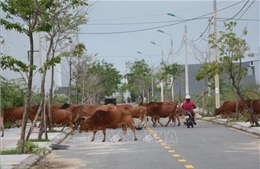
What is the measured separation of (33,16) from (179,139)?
7.58m

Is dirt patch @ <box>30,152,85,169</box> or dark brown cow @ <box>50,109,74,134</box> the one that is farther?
dark brown cow @ <box>50,109,74,134</box>

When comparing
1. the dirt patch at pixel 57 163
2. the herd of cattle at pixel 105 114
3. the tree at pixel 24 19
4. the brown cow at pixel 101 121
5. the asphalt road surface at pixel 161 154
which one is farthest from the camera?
the herd of cattle at pixel 105 114

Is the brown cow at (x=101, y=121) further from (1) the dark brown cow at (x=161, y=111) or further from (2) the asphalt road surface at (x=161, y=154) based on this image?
(1) the dark brown cow at (x=161, y=111)

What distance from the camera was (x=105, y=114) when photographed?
1919 centimetres

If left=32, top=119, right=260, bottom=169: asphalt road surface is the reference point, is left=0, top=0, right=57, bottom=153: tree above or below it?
above

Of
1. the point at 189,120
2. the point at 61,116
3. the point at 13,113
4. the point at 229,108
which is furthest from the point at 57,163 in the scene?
the point at 229,108

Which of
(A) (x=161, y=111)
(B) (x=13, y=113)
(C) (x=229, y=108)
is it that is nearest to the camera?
(B) (x=13, y=113)

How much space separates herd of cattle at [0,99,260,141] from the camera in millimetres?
19125

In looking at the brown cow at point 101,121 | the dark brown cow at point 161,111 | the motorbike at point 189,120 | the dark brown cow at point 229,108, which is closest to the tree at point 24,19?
the brown cow at point 101,121

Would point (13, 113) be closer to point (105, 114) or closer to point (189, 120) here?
point (189, 120)

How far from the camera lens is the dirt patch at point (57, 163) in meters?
12.8

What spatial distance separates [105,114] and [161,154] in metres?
5.02

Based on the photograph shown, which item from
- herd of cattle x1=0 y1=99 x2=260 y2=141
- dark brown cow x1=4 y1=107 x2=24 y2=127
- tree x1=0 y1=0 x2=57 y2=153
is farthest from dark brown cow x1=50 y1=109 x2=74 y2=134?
tree x1=0 y1=0 x2=57 y2=153

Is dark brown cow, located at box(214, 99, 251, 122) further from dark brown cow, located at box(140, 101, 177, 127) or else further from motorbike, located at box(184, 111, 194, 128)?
motorbike, located at box(184, 111, 194, 128)
